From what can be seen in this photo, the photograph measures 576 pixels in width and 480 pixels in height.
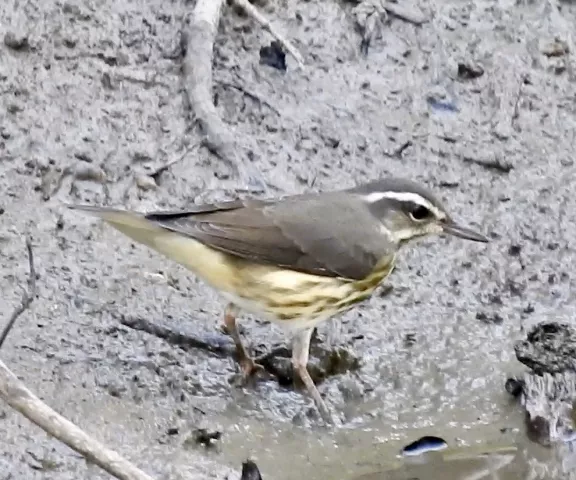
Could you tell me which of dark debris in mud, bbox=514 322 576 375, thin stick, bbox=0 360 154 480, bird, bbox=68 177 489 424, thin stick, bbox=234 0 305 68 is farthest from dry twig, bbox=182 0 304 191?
thin stick, bbox=0 360 154 480

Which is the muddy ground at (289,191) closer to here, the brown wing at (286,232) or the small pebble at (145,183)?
the small pebble at (145,183)

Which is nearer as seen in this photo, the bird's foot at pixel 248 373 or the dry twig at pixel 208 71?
the bird's foot at pixel 248 373

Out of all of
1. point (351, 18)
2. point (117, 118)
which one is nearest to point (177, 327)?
point (117, 118)

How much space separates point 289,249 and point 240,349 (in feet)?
1.89

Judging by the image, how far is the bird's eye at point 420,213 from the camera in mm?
6980

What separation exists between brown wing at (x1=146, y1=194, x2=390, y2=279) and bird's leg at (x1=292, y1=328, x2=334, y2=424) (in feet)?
1.24

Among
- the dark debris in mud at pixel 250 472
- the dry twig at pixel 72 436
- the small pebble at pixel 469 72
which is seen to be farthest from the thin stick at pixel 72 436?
the small pebble at pixel 469 72

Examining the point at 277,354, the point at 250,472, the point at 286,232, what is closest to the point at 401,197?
the point at 286,232

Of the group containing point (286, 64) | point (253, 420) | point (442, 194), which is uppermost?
point (286, 64)

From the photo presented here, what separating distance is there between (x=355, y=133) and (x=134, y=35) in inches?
59.9

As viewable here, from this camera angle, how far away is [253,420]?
6477mm

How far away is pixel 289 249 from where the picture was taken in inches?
261

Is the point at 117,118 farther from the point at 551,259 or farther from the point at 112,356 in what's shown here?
the point at 551,259

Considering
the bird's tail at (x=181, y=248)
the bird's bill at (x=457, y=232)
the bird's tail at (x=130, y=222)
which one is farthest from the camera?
the bird's bill at (x=457, y=232)
